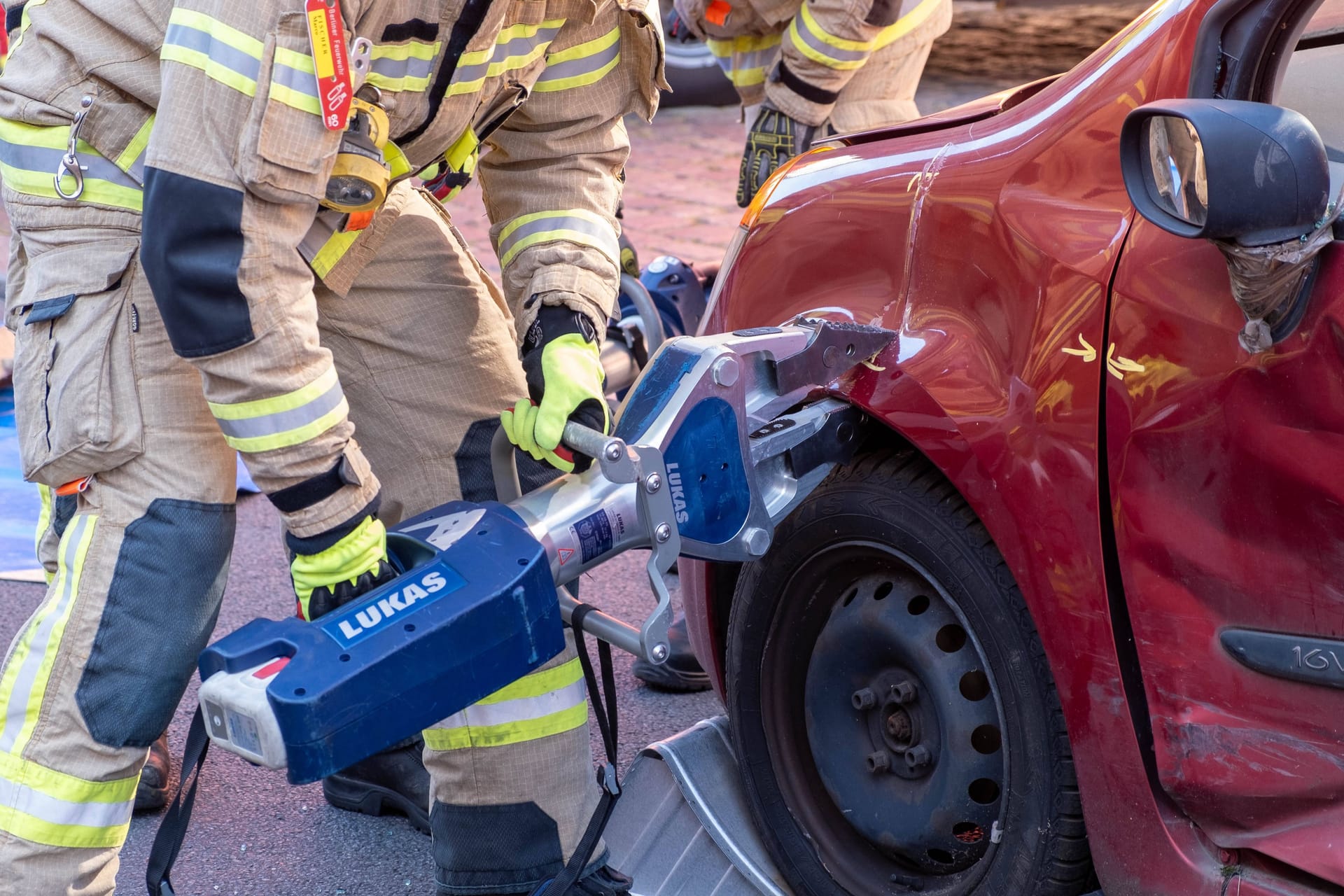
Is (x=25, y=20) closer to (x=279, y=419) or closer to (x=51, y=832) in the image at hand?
(x=279, y=419)

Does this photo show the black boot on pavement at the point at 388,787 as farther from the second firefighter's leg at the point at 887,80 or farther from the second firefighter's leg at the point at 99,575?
the second firefighter's leg at the point at 887,80

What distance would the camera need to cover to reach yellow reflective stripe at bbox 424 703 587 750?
2.24m

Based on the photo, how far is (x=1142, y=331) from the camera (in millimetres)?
1540

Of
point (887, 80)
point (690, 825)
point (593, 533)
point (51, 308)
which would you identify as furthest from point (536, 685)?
point (887, 80)

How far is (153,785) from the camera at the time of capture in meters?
2.67

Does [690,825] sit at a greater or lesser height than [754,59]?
lesser

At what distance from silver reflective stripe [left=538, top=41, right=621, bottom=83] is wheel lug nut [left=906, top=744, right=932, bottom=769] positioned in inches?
46.9

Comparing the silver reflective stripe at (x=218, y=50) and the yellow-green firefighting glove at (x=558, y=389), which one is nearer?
the silver reflective stripe at (x=218, y=50)

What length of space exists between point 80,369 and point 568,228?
79 cm

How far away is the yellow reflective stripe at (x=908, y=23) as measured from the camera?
12.2ft

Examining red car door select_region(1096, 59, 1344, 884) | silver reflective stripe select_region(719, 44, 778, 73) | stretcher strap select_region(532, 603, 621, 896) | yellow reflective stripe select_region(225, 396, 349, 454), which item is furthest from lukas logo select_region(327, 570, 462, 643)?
silver reflective stripe select_region(719, 44, 778, 73)

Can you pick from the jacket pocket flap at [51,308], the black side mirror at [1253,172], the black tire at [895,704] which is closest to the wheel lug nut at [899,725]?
the black tire at [895,704]

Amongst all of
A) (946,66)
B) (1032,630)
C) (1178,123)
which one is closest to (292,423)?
(1032,630)

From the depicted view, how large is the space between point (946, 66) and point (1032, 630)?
29.3 ft
